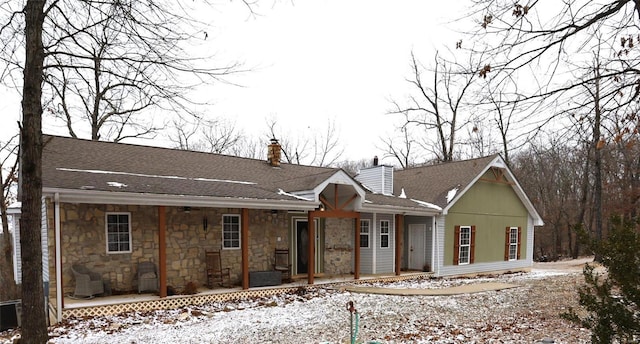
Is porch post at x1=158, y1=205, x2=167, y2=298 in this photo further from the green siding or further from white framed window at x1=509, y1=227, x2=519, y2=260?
white framed window at x1=509, y1=227, x2=519, y2=260

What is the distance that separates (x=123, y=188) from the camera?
8867mm

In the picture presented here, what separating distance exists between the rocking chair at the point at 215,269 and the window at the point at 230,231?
451mm

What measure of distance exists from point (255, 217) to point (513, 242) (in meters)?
11.8

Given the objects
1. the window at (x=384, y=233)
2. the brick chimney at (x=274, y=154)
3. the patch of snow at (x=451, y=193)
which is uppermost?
the brick chimney at (x=274, y=154)

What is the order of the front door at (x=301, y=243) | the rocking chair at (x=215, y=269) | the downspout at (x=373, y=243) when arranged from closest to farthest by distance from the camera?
1. the rocking chair at (x=215, y=269)
2. the front door at (x=301, y=243)
3. the downspout at (x=373, y=243)

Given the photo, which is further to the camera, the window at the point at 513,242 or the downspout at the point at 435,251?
the window at the point at 513,242

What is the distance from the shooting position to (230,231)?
11.8 m

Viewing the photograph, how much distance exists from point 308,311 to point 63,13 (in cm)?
692

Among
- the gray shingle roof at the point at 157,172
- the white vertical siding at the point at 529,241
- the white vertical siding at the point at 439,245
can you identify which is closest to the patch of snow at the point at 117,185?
the gray shingle roof at the point at 157,172

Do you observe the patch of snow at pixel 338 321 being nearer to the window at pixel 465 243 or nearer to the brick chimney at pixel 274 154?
the window at pixel 465 243

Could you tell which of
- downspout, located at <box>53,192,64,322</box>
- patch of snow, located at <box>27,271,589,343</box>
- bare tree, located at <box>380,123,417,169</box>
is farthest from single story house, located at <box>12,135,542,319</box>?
bare tree, located at <box>380,123,417,169</box>

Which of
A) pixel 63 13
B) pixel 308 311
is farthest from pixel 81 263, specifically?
pixel 63 13

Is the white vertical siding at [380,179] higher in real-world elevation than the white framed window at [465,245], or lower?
higher

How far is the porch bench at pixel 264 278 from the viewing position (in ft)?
36.0
